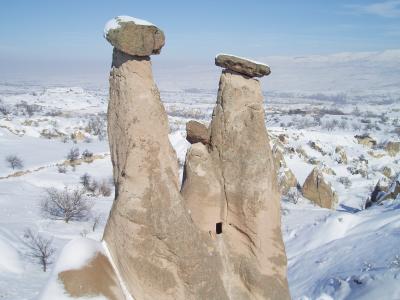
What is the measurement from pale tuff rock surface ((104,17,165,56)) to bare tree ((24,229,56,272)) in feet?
40.5

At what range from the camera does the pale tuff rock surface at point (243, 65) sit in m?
4.86

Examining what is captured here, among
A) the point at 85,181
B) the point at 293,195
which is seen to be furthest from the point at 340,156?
the point at 85,181

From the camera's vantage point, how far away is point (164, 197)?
429 centimetres

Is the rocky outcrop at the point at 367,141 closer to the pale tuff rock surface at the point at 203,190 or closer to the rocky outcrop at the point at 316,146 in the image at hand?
the rocky outcrop at the point at 316,146

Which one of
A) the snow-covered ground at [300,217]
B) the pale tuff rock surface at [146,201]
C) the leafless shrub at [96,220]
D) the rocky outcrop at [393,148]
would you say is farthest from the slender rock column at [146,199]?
the rocky outcrop at [393,148]

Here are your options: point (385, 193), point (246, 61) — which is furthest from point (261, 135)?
point (385, 193)

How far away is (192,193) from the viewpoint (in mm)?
5121

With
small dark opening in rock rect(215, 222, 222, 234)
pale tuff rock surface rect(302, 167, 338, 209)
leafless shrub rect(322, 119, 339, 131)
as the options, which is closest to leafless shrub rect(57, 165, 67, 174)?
pale tuff rock surface rect(302, 167, 338, 209)

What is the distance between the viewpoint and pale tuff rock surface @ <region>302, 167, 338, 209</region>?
71.6 ft

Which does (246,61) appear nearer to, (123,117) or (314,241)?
(123,117)

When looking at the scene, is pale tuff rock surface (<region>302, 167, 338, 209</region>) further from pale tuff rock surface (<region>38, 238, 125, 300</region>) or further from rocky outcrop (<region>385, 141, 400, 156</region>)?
pale tuff rock surface (<region>38, 238, 125, 300</region>)

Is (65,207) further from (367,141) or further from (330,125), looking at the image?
(330,125)

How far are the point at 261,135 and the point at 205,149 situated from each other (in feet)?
2.26

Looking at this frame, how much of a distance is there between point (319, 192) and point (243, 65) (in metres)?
18.3
